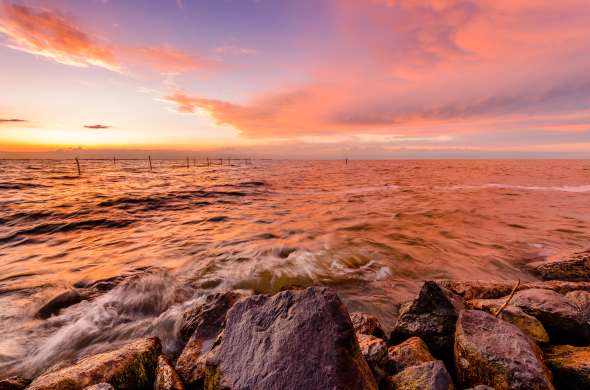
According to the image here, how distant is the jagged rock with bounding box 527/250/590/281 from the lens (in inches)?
262

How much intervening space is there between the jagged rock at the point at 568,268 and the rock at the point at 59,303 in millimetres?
11812

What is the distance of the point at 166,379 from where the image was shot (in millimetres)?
3053

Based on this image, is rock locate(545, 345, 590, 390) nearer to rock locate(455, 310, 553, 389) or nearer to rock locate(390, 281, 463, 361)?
rock locate(455, 310, 553, 389)

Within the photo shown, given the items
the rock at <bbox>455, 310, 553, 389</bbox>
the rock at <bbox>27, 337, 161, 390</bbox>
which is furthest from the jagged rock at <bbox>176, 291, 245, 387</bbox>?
the rock at <bbox>455, 310, 553, 389</bbox>

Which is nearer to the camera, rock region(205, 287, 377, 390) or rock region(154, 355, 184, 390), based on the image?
rock region(205, 287, 377, 390)

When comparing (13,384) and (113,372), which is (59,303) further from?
(113,372)

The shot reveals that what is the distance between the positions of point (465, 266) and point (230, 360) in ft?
25.5

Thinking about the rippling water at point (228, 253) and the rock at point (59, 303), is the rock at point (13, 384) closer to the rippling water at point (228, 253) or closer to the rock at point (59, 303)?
the rippling water at point (228, 253)

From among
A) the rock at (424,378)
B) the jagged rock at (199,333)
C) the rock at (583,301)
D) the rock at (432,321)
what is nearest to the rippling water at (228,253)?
the jagged rock at (199,333)

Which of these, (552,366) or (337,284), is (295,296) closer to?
(552,366)

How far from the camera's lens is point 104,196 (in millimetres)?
23156

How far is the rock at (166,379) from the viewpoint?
2973mm

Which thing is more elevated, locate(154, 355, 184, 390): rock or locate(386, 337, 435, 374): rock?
locate(386, 337, 435, 374): rock

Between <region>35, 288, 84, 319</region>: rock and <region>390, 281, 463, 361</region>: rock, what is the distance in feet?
24.4
